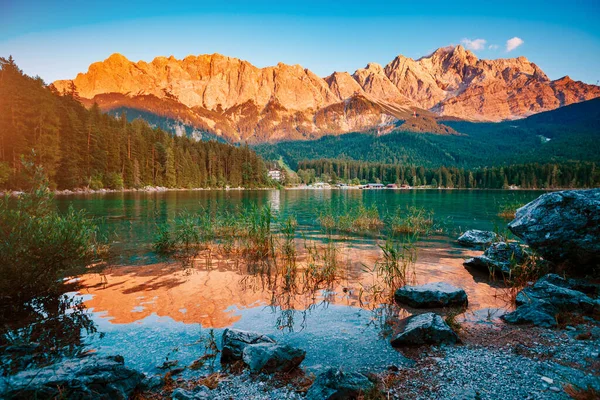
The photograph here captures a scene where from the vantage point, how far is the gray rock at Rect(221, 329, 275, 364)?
6523 millimetres

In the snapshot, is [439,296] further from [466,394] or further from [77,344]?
[77,344]

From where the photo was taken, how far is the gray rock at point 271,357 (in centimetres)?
606

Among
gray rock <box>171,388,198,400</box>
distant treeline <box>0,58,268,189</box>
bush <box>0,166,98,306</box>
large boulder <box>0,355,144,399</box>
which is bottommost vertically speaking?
gray rock <box>171,388,198,400</box>

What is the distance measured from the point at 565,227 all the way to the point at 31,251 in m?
17.7

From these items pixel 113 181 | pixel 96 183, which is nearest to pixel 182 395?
pixel 96 183

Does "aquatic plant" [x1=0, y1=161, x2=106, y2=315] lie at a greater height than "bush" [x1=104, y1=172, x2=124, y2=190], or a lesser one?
lesser

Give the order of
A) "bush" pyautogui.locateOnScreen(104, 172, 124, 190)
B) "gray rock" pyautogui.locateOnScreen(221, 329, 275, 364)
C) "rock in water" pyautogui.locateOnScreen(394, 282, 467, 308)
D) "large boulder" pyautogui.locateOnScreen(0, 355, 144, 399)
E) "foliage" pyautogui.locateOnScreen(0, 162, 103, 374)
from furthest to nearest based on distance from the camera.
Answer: "bush" pyautogui.locateOnScreen(104, 172, 124, 190), "rock in water" pyautogui.locateOnScreen(394, 282, 467, 308), "foliage" pyautogui.locateOnScreen(0, 162, 103, 374), "gray rock" pyautogui.locateOnScreen(221, 329, 275, 364), "large boulder" pyautogui.locateOnScreen(0, 355, 144, 399)

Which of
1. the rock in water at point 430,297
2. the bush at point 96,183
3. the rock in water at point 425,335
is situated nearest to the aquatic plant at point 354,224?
the rock in water at point 430,297

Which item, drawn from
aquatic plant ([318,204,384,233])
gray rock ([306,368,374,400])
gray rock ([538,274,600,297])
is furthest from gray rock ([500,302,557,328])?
aquatic plant ([318,204,384,233])

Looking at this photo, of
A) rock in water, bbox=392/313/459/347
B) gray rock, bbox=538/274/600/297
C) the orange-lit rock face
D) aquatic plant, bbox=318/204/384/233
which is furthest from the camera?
aquatic plant, bbox=318/204/384/233

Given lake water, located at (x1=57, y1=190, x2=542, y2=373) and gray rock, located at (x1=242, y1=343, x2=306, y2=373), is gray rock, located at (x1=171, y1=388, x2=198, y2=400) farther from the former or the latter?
lake water, located at (x1=57, y1=190, x2=542, y2=373)

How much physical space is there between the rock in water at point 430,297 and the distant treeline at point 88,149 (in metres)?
24.1

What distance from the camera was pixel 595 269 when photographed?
35.9 feet

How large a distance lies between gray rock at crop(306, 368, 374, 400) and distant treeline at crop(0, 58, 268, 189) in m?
23.8
